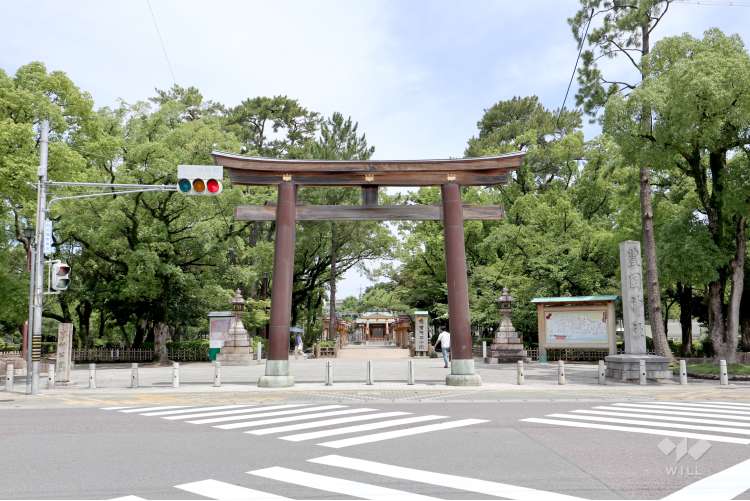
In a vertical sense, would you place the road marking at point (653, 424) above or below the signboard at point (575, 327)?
below

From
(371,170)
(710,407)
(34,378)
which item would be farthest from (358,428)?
(34,378)

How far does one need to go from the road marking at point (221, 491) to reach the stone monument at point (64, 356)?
51.1 ft

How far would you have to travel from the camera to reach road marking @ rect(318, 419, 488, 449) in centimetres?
846

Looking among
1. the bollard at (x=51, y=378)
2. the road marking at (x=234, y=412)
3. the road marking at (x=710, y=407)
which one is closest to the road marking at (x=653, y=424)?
the road marking at (x=710, y=407)

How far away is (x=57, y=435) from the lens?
935cm

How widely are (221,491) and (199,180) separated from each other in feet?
30.1

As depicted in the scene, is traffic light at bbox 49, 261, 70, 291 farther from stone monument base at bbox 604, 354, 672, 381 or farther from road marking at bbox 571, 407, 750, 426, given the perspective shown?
stone monument base at bbox 604, 354, 672, 381

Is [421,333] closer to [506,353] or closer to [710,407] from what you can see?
[506,353]

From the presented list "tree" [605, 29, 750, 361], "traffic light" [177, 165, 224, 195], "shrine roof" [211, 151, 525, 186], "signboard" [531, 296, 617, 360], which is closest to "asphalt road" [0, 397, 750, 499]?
"traffic light" [177, 165, 224, 195]

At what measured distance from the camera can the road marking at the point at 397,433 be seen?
8461 millimetres

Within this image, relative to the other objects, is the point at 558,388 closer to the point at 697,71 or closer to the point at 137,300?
the point at 697,71

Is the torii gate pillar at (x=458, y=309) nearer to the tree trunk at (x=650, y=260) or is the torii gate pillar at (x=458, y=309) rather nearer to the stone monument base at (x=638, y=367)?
the stone monument base at (x=638, y=367)

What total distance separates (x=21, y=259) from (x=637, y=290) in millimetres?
34485

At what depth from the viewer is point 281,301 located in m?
17.0
